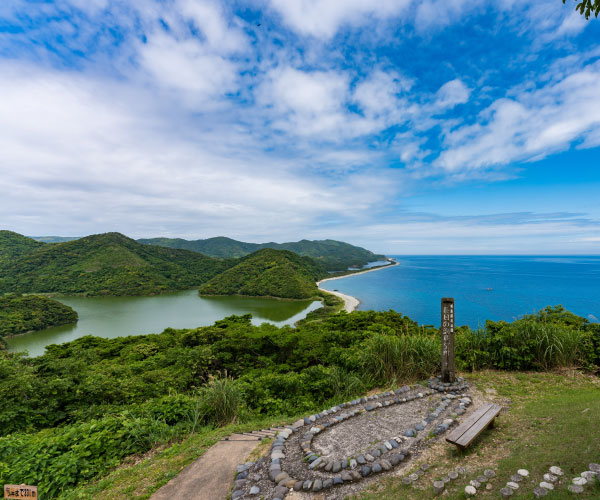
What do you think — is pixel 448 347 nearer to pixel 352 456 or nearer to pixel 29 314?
pixel 352 456

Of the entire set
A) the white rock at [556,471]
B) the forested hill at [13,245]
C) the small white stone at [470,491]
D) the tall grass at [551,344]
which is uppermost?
the forested hill at [13,245]

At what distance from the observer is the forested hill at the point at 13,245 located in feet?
250

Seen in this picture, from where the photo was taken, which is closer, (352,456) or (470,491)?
(470,491)

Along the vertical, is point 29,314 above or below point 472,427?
below

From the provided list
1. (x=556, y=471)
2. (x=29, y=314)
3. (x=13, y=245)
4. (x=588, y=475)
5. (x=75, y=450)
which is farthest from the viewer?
(x=13, y=245)

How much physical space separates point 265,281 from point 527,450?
213 feet

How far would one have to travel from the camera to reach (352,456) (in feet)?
10.5

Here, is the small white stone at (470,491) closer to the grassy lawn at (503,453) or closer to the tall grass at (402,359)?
the grassy lawn at (503,453)

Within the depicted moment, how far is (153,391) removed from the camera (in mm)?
6578

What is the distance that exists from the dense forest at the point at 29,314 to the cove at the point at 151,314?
1.21 metres

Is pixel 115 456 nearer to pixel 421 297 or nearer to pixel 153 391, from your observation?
pixel 153 391

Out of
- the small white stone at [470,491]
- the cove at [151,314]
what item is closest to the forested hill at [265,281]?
the cove at [151,314]

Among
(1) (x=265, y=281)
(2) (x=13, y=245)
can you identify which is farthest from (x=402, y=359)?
(2) (x=13, y=245)

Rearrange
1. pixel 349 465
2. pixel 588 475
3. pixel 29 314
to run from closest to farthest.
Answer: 1. pixel 588 475
2. pixel 349 465
3. pixel 29 314
